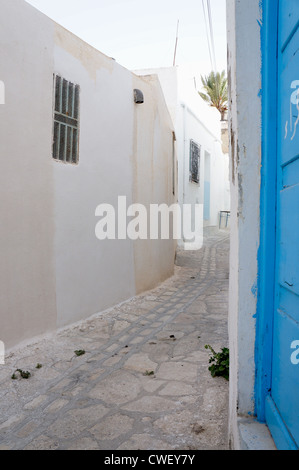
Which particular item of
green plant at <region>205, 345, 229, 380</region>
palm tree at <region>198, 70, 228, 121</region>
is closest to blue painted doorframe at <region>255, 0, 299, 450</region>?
green plant at <region>205, 345, 229, 380</region>

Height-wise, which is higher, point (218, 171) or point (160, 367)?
point (218, 171)

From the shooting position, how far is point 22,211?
378 cm

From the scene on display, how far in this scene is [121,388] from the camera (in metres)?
3.04

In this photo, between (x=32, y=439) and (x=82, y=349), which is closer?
(x=32, y=439)

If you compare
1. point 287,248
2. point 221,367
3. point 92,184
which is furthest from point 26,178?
point 287,248

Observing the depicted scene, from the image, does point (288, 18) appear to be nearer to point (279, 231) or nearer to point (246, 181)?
point (246, 181)

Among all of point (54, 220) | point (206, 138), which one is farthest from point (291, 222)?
point (206, 138)

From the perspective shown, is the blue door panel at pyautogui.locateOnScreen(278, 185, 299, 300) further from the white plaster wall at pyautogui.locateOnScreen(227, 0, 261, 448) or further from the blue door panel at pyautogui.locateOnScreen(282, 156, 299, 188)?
the white plaster wall at pyautogui.locateOnScreen(227, 0, 261, 448)

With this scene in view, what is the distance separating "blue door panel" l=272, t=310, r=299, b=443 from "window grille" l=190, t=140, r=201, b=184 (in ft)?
37.1

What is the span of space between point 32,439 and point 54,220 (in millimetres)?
2408

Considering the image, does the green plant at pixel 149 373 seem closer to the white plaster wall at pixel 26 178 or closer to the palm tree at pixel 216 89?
the white plaster wall at pixel 26 178

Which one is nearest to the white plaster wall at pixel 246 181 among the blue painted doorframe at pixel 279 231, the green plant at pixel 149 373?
the blue painted doorframe at pixel 279 231

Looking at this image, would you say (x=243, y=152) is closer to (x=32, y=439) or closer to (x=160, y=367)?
(x=32, y=439)

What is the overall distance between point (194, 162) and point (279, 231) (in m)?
11.9
